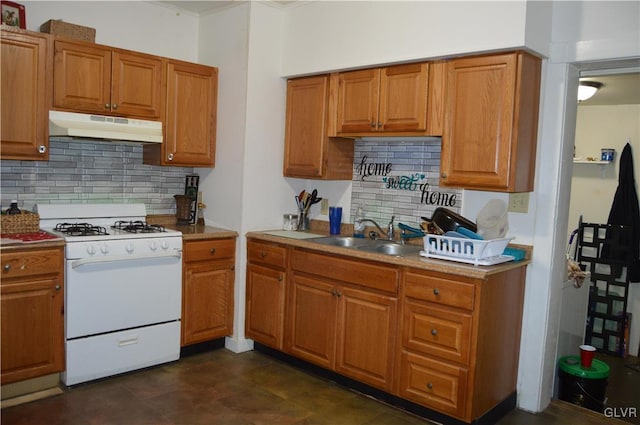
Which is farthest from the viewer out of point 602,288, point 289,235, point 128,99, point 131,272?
point 602,288

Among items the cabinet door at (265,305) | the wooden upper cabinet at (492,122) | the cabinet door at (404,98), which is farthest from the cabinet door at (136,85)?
the wooden upper cabinet at (492,122)

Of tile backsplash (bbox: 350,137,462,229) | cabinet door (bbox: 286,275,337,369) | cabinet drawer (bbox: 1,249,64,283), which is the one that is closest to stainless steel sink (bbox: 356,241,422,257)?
tile backsplash (bbox: 350,137,462,229)

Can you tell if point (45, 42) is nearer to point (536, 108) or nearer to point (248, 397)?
point (248, 397)

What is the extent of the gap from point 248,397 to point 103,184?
182 centimetres

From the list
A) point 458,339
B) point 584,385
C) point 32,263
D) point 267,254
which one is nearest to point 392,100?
point 267,254

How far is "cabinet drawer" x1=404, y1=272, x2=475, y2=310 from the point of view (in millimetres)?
2629

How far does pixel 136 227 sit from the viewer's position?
3.54 meters

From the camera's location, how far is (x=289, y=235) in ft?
12.2

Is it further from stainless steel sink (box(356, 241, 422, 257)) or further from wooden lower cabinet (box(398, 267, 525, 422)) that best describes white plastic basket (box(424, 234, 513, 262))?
stainless steel sink (box(356, 241, 422, 257))

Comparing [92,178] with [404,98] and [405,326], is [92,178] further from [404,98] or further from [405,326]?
[405,326]

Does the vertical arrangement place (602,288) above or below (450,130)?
below

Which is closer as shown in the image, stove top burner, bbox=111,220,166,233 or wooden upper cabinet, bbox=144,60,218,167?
stove top burner, bbox=111,220,166,233

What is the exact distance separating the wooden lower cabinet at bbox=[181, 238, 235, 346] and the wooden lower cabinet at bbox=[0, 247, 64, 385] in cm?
80

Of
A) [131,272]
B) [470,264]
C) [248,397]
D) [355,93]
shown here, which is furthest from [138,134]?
[470,264]
